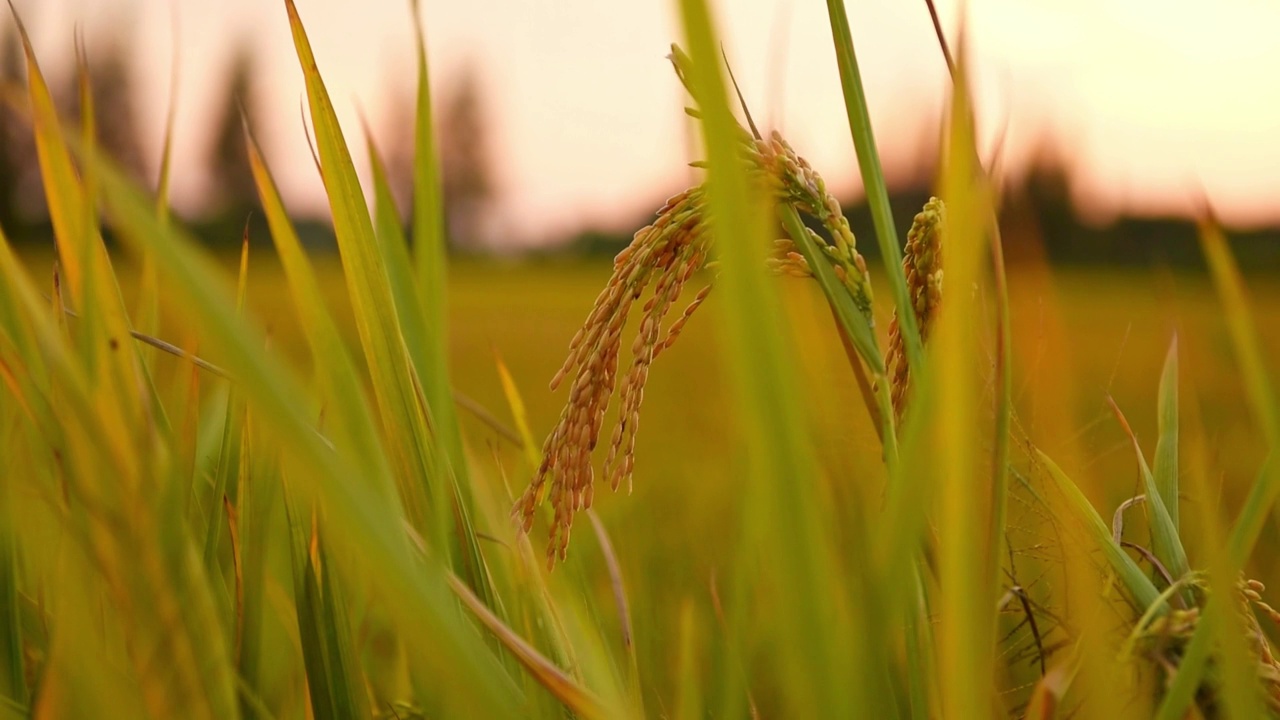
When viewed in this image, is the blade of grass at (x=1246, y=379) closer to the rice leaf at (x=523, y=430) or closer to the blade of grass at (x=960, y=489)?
the blade of grass at (x=960, y=489)

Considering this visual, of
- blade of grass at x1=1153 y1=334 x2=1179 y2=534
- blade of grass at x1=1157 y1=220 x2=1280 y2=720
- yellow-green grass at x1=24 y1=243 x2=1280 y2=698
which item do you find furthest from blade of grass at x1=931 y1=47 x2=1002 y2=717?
blade of grass at x1=1153 y1=334 x2=1179 y2=534

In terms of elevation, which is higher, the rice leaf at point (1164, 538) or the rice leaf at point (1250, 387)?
the rice leaf at point (1250, 387)

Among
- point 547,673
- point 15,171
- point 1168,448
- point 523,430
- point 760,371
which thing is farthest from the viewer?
point 15,171

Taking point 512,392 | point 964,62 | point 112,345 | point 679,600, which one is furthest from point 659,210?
point 679,600

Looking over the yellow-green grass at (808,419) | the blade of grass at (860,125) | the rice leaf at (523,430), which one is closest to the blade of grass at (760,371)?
the yellow-green grass at (808,419)

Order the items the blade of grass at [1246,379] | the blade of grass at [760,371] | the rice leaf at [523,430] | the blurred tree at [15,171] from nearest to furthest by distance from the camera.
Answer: the blade of grass at [760,371] < the blade of grass at [1246,379] < the rice leaf at [523,430] < the blurred tree at [15,171]

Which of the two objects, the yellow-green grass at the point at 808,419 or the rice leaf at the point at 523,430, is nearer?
the yellow-green grass at the point at 808,419

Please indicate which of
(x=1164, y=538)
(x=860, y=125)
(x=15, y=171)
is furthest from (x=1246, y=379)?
(x=15, y=171)

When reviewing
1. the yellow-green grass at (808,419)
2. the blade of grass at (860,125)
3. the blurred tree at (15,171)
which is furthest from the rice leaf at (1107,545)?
the blurred tree at (15,171)

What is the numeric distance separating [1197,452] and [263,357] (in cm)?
48

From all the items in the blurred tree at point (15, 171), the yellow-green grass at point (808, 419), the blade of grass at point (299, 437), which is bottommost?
the yellow-green grass at point (808, 419)

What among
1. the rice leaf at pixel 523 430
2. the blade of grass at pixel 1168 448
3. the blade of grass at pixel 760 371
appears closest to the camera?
the blade of grass at pixel 760 371

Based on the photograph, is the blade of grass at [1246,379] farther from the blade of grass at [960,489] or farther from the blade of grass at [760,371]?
the blade of grass at [760,371]

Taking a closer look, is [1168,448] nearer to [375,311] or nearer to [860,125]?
[860,125]
